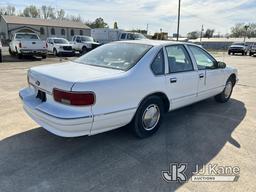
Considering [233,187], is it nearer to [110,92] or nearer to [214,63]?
[110,92]

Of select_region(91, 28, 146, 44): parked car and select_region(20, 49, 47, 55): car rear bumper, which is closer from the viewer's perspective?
select_region(20, 49, 47, 55): car rear bumper

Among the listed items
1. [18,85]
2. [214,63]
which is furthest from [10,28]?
[214,63]

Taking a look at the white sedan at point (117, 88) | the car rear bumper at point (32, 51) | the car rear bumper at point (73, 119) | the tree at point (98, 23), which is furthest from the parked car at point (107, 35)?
the tree at point (98, 23)

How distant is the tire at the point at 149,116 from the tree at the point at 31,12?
90.1m

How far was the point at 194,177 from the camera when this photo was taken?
3.11 m

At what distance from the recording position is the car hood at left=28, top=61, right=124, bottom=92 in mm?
3146

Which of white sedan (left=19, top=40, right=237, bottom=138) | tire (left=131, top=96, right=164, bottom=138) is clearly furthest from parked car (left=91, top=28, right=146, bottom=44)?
tire (left=131, top=96, right=164, bottom=138)

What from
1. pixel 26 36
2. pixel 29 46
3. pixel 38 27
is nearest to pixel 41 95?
pixel 29 46

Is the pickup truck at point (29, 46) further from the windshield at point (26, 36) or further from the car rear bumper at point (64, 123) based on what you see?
the car rear bumper at point (64, 123)

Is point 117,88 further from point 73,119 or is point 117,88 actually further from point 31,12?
point 31,12

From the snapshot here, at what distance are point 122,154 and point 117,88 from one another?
3.24 feet

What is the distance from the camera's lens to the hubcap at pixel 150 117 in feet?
13.2

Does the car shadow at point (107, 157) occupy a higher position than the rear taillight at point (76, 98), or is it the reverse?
the rear taillight at point (76, 98)

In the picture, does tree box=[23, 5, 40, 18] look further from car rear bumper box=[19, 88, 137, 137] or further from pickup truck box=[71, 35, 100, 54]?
car rear bumper box=[19, 88, 137, 137]
